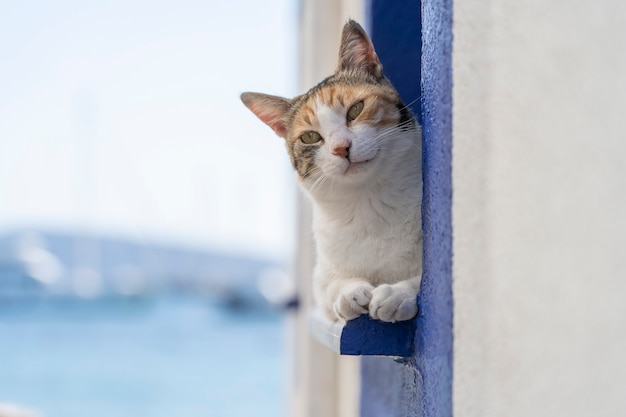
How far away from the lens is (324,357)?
6.48ft

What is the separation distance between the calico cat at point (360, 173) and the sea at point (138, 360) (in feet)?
7.57

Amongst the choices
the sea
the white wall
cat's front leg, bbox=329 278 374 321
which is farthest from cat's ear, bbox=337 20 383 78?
the sea

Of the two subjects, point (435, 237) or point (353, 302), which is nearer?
point (435, 237)

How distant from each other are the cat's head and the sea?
2.34 meters

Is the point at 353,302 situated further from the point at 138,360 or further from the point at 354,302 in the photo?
the point at 138,360

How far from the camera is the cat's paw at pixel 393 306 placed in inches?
33.8

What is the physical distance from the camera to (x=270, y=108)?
125cm

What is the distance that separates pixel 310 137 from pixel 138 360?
828 centimetres

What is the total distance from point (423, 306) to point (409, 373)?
18 centimetres

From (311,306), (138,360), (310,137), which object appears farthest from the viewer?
(138,360)

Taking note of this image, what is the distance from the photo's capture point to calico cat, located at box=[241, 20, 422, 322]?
1.04 meters

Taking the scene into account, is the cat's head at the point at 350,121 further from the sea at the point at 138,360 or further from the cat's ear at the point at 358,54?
the sea at the point at 138,360
